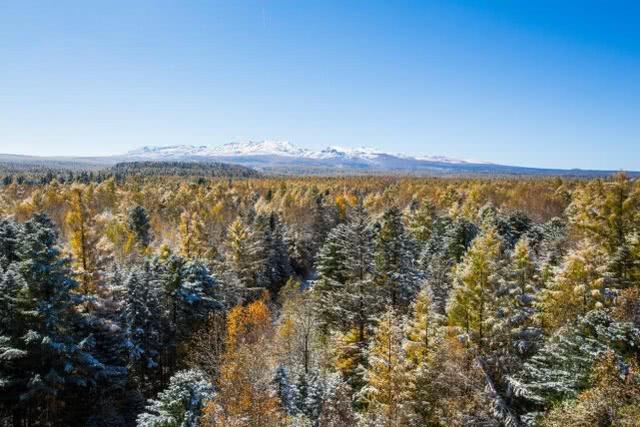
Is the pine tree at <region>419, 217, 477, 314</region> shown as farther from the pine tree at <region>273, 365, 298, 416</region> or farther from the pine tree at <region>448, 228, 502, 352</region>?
the pine tree at <region>273, 365, 298, 416</region>

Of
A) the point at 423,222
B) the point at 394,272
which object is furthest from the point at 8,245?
the point at 423,222

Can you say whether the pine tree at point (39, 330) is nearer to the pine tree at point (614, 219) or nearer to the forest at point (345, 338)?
the forest at point (345, 338)

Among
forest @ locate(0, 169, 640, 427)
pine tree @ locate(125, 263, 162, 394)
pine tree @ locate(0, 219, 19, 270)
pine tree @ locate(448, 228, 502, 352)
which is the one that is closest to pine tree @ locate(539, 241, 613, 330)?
forest @ locate(0, 169, 640, 427)

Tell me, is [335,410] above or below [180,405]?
below

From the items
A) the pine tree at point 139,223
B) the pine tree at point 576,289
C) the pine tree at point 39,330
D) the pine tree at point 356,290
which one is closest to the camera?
the pine tree at point 39,330

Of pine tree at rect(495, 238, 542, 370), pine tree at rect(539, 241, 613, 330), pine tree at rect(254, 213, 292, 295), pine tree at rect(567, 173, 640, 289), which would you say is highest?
pine tree at rect(567, 173, 640, 289)

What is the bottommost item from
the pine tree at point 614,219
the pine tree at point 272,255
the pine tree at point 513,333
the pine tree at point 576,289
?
the pine tree at point 272,255

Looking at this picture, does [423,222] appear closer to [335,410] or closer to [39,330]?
[335,410]

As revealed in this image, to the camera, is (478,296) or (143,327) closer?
(478,296)

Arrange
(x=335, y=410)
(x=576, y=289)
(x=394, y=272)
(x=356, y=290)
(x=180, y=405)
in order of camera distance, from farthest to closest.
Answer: (x=394, y=272) < (x=356, y=290) < (x=576, y=289) < (x=335, y=410) < (x=180, y=405)

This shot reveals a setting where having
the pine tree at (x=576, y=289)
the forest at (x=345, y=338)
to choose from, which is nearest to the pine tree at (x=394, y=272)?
the forest at (x=345, y=338)

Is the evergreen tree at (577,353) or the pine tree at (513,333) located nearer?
the evergreen tree at (577,353)

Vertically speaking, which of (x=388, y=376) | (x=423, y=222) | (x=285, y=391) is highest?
(x=423, y=222)
